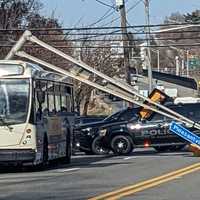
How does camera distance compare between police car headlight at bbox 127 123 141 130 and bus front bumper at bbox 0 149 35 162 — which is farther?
police car headlight at bbox 127 123 141 130

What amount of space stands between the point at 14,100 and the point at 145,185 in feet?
18.7

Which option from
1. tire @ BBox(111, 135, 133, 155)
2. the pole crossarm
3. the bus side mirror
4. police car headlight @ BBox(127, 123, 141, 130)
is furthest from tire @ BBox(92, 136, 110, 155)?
the bus side mirror

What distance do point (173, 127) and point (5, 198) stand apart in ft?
40.0

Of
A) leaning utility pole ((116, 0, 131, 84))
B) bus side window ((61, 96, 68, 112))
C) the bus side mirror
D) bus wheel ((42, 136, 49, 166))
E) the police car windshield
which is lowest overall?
bus wheel ((42, 136, 49, 166))

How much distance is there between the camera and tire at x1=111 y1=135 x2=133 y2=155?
103 ft

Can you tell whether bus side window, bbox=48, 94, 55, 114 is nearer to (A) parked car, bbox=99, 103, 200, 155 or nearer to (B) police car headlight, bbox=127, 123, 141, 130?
(A) parked car, bbox=99, 103, 200, 155

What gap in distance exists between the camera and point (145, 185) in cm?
1698

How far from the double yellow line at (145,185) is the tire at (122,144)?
8.94m

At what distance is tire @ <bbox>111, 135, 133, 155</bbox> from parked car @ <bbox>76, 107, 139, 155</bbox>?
1.49ft

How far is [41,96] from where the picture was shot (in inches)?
869

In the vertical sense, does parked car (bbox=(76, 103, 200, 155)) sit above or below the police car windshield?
below

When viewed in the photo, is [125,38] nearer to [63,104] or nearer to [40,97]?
[63,104]

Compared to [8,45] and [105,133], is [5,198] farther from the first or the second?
[8,45]

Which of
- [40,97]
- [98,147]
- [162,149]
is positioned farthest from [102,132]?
[40,97]
